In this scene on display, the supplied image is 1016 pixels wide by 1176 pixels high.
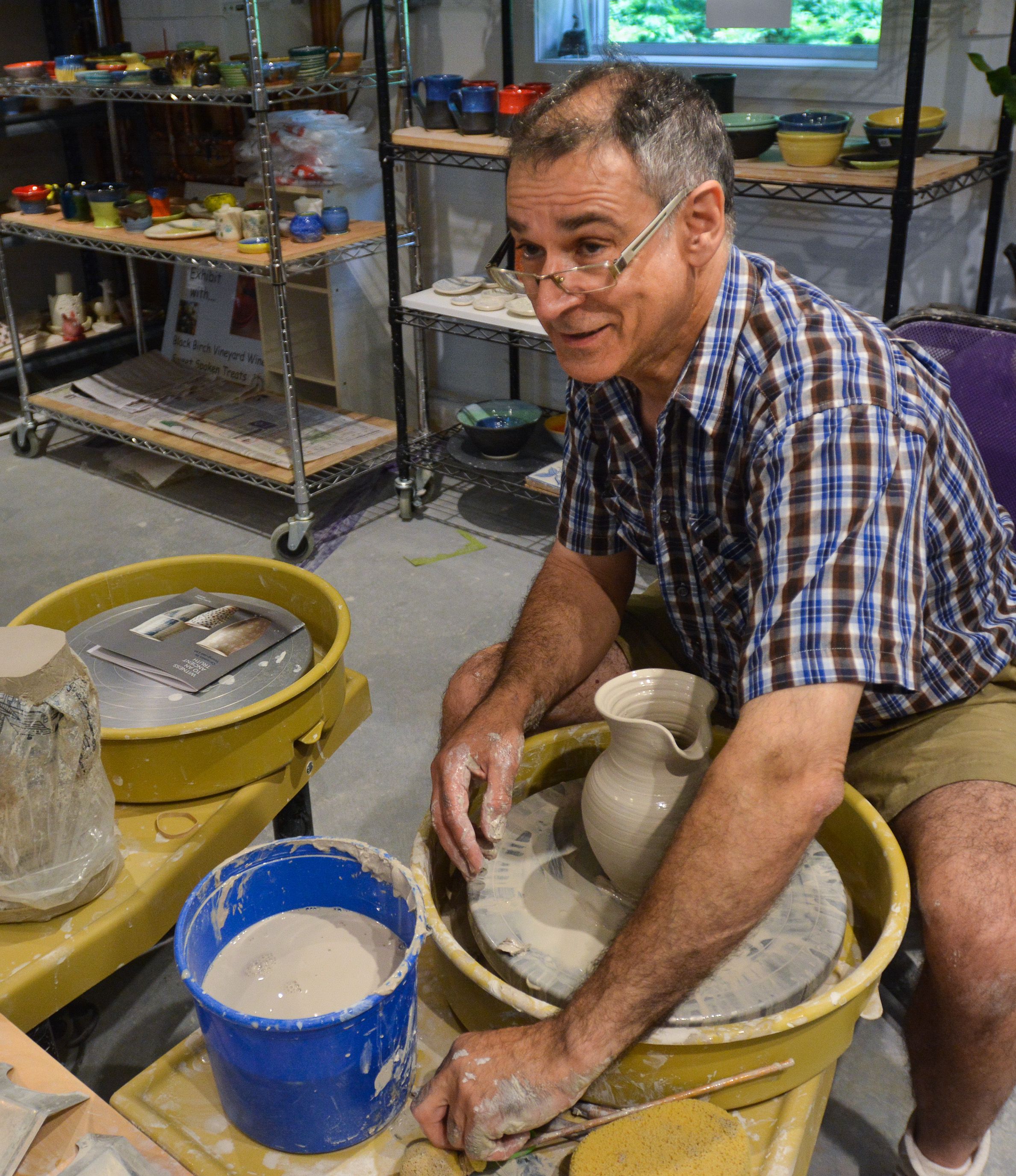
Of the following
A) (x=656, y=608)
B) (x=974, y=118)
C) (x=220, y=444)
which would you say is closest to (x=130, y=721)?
(x=656, y=608)

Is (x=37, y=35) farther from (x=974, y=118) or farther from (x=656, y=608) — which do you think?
(x=656, y=608)

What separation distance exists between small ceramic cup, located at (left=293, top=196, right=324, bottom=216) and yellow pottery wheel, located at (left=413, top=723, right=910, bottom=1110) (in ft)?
7.03

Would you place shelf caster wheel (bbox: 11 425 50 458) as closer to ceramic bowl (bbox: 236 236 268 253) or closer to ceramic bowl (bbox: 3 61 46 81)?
ceramic bowl (bbox: 3 61 46 81)

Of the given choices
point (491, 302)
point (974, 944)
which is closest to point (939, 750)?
point (974, 944)

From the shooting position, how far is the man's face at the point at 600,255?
110 centimetres

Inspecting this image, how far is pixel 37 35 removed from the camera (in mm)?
3852

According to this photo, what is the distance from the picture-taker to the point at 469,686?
4.86ft

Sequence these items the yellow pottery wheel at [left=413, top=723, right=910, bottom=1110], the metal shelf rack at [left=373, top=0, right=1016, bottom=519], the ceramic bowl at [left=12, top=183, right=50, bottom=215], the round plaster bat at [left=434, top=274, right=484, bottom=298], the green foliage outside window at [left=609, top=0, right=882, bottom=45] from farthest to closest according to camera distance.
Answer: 1. the ceramic bowl at [left=12, top=183, right=50, bottom=215]
2. the round plaster bat at [left=434, top=274, right=484, bottom=298]
3. the green foliage outside window at [left=609, top=0, right=882, bottom=45]
4. the metal shelf rack at [left=373, top=0, right=1016, bottom=519]
5. the yellow pottery wheel at [left=413, top=723, right=910, bottom=1110]

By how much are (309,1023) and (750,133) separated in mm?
2002

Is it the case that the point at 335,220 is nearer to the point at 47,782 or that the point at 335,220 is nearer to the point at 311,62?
the point at 311,62

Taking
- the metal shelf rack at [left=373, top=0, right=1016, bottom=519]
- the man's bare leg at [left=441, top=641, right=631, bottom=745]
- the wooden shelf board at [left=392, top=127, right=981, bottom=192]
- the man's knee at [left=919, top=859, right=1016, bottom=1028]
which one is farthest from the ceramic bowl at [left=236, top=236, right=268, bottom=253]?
the man's knee at [left=919, top=859, right=1016, bottom=1028]

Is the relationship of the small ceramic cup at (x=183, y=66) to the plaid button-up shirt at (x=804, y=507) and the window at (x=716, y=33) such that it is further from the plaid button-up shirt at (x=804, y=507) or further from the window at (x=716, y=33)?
the plaid button-up shirt at (x=804, y=507)

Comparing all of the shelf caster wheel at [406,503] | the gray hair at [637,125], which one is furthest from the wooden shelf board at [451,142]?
the gray hair at [637,125]

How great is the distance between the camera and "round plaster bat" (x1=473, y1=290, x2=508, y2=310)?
2.75m
